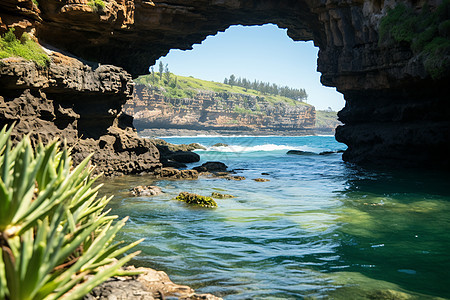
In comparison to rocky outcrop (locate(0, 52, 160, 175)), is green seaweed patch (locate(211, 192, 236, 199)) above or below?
below

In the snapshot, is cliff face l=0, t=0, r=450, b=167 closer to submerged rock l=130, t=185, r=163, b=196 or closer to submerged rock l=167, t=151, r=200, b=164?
submerged rock l=167, t=151, r=200, b=164

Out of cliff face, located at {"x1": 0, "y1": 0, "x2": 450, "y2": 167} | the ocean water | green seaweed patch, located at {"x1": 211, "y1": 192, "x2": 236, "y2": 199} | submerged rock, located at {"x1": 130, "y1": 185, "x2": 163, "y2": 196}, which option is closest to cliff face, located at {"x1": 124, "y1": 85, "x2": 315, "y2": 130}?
cliff face, located at {"x1": 0, "y1": 0, "x2": 450, "y2": 167}

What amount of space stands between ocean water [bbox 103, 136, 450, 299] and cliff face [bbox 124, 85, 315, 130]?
104 m

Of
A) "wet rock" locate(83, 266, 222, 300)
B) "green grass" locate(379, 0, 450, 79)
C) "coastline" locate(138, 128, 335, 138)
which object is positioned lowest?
"wet rock" locate(83, 266, 222, 300)

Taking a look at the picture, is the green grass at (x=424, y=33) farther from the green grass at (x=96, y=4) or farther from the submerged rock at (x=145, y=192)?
the green grass at (x=96, y=4)

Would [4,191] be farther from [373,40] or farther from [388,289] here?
[373,40]

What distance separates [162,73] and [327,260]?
5748 inches

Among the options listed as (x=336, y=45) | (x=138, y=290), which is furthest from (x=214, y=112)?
(x=138, y=290)

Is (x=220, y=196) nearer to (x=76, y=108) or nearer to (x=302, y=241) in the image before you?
(x=302, y=241)

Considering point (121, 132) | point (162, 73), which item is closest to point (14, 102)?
point (121, 132)

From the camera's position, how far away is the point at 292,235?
857cm

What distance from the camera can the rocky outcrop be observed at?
13.5 metres

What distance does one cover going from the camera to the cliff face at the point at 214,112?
382ft

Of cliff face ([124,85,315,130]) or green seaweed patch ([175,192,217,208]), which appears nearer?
green seaweed patch ([175,192,217,208])
